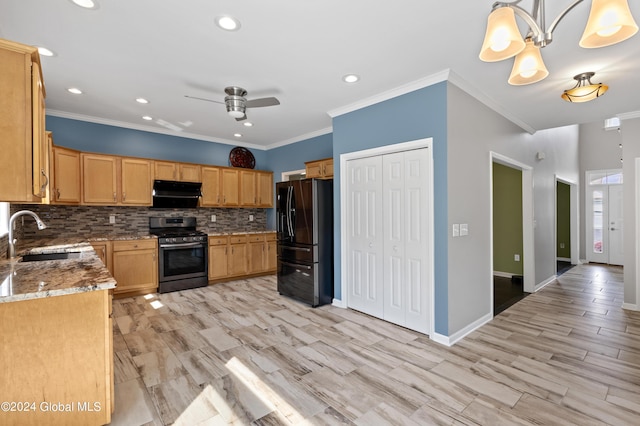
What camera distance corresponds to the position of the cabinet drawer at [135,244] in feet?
14.3

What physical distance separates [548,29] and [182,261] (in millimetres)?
5126

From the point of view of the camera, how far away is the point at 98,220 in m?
4.65

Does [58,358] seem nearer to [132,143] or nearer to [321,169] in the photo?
[321,169]

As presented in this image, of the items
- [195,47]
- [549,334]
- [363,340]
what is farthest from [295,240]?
[549,334]

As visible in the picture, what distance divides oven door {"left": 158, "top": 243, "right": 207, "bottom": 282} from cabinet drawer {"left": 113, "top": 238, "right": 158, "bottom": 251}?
0.46 ft

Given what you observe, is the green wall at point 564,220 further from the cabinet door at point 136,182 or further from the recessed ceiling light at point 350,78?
the cabinet door at point 136,182

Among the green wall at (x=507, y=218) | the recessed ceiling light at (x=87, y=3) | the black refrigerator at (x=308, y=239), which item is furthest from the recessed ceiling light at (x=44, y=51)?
the green wall at (x=507, y=218)

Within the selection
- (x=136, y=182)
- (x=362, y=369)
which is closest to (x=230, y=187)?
(x=136, y=182)

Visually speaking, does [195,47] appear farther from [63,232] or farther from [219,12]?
[63,232]

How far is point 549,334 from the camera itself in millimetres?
3219

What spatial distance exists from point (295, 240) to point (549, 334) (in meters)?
3.20

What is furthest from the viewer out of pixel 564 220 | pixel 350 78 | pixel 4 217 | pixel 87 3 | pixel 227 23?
pixel 564 220

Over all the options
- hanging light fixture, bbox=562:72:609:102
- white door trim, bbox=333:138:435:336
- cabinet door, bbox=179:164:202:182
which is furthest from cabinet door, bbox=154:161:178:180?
hanging light fixture, bbox=562:72:609:102

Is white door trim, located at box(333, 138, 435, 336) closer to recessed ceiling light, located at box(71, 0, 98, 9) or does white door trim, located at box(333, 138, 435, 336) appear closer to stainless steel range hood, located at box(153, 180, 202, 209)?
recessed ceiling light, located at box(71, 0, 98, 9)
